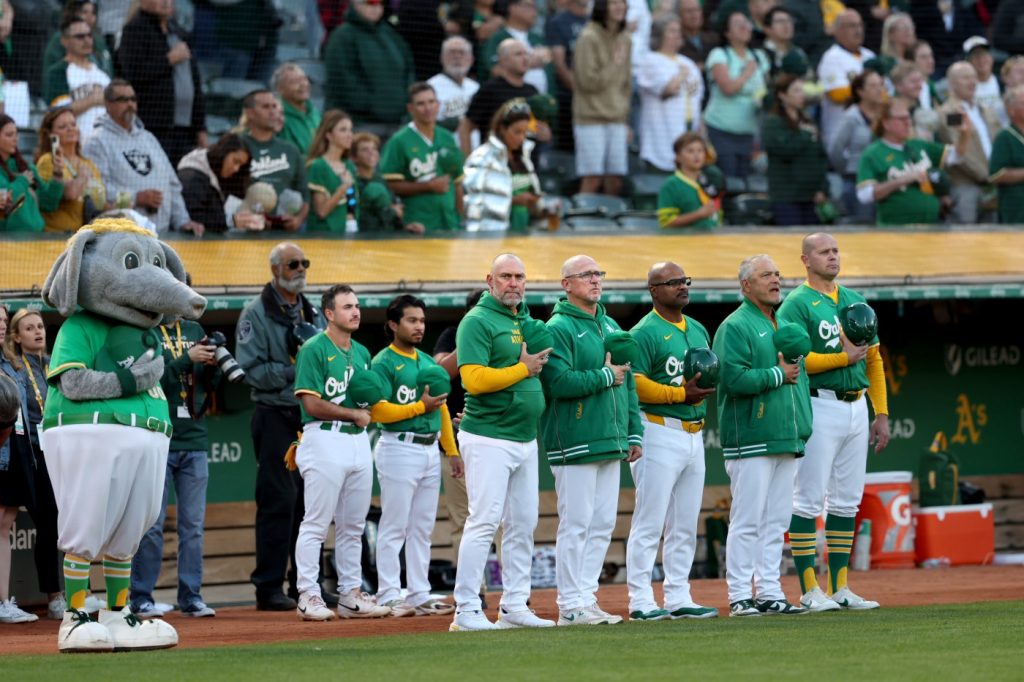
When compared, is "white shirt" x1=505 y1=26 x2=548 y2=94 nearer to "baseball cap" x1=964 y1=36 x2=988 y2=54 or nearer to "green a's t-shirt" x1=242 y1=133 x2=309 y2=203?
"green a's t-shirt" x1=242 y1=133 x2=309 y2=203

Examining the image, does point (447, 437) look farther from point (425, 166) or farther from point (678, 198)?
point (678, 198)

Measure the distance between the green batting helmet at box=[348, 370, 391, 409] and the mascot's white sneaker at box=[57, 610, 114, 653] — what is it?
2406mm

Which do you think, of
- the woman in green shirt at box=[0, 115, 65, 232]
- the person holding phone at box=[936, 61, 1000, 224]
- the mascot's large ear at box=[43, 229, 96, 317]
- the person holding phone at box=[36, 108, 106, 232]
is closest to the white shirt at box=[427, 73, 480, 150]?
the person holding phone at box=[36, 108, 106, 232]

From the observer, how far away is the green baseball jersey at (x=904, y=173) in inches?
545

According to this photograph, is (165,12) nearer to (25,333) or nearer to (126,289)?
(25,333)

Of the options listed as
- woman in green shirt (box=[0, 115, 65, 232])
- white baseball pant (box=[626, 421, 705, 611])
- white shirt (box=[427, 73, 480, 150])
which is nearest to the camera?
white baseball pant (box=[626, 421, 705, 611])

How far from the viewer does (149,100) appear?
1236cm

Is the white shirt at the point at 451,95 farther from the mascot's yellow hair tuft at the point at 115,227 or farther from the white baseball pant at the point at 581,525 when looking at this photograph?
the mascot's yellow hair tuft at the point at 115,227

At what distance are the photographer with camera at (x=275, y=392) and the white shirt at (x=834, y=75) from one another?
23.0 feet

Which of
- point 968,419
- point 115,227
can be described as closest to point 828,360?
point 115,227

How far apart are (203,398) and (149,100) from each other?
10.9ft

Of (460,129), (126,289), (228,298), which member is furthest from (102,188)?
(126,289)

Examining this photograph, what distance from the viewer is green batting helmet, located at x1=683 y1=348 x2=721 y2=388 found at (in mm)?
8484

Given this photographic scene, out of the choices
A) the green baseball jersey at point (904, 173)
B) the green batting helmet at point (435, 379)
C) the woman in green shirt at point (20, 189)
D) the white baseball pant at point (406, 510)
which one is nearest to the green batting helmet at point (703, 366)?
the green batting helmet at point (435, 379)
